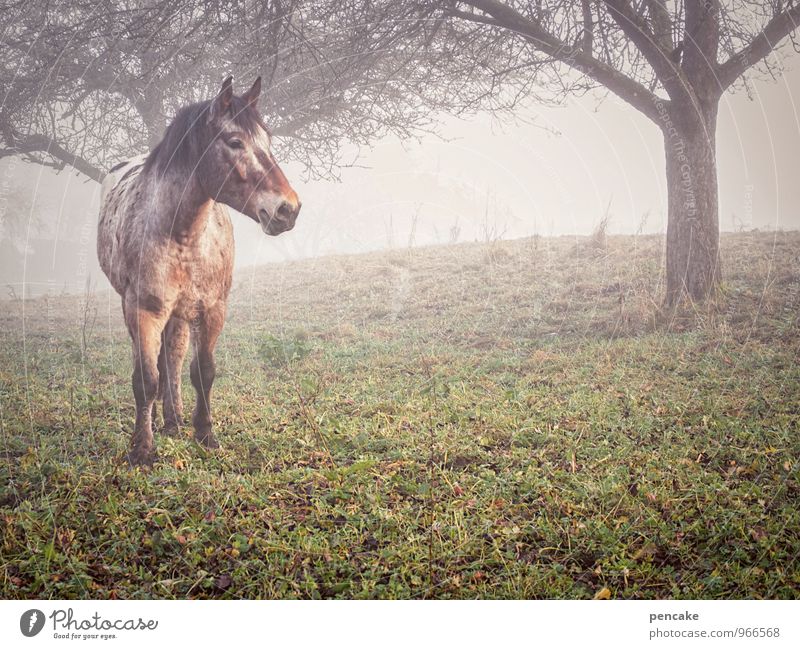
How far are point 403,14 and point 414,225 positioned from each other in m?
2.93

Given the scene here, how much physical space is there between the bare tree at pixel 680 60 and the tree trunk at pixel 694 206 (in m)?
0.01

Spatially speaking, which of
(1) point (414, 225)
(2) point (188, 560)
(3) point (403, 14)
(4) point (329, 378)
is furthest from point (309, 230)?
(2) point (188, 560)

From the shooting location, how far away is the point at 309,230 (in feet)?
51.3

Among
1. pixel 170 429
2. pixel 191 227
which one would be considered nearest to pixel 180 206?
pixel 191 227

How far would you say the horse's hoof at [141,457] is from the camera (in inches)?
148

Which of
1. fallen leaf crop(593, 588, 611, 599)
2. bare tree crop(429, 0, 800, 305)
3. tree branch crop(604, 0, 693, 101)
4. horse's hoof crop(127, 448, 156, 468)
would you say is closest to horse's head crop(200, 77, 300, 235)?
horse's hoof crop(127, 448, 156, 468)

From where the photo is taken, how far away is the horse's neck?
3.88 metres

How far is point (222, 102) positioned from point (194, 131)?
1.07ft

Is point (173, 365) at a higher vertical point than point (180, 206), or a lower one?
lower

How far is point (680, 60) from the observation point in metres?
6.08

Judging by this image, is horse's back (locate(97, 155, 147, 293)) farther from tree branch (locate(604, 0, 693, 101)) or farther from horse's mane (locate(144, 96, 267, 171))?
tree branch (locate(604, 0, 693, 101))

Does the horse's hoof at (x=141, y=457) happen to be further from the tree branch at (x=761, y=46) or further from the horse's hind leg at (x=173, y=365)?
the tree branch at (x=761, y=46)

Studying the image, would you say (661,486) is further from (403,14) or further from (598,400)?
(403,14)

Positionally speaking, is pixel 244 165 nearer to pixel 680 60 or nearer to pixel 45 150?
pixel 45 150
